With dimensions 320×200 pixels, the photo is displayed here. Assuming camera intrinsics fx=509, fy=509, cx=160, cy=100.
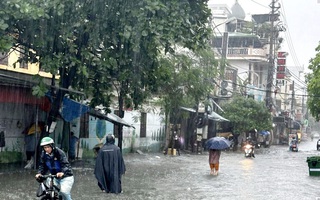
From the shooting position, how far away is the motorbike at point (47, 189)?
→ 731 cm

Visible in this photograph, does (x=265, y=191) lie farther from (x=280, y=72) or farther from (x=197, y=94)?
(x=280, y=72)

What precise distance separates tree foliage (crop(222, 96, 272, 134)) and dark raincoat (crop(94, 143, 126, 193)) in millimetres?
27305

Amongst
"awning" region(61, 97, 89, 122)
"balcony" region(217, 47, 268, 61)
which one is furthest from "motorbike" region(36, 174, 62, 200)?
"balcony" region(217, 47, 268, 61)

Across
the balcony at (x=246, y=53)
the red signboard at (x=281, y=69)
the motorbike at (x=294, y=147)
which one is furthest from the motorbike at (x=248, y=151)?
the balcony at (x=246, y=53)

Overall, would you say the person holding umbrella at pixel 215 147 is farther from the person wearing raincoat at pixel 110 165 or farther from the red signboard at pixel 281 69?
the red signboard at pixel 281 69

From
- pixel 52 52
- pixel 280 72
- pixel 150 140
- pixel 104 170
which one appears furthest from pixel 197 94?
pixel 280 72

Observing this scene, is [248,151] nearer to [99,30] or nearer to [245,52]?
[99,30]

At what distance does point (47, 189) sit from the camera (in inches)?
290

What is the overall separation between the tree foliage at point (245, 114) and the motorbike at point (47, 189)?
3134 centimetres

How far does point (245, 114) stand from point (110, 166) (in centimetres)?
2796

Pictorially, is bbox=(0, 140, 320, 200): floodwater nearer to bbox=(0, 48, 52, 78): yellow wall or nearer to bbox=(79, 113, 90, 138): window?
bbox=(0, 48, 52, 78): yellow wall

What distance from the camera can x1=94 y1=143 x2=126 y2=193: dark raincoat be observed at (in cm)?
1138

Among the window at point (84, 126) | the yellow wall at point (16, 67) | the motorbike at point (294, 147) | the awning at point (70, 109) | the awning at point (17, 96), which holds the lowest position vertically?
the motorbike at point (294, 147)

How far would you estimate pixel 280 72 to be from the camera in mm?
49406
